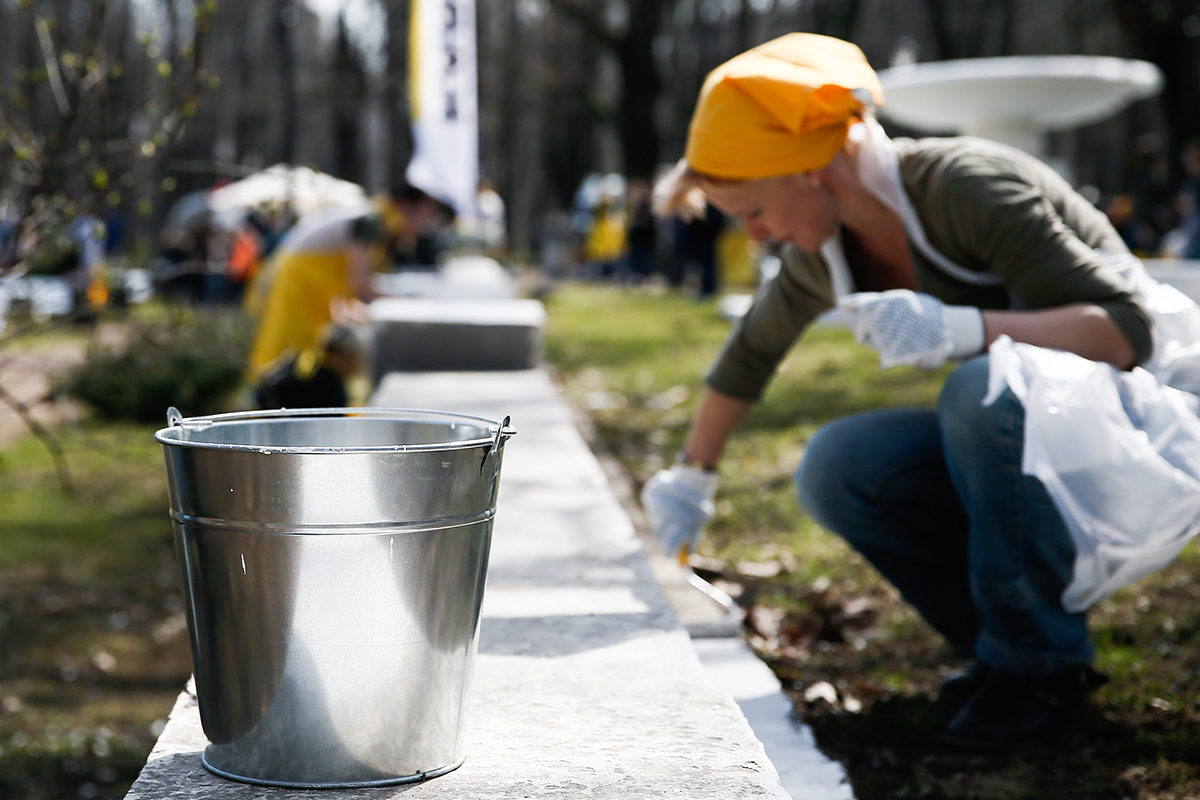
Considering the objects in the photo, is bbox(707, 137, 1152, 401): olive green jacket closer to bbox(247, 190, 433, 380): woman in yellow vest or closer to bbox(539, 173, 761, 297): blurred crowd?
bbox(247, 190, 433, 380): woman in yellow vest

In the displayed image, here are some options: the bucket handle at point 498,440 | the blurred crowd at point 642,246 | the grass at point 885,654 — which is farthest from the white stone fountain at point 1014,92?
the bucket handle at point 498,440

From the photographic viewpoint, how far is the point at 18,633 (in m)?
4.30

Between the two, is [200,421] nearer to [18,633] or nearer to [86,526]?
[18,633]

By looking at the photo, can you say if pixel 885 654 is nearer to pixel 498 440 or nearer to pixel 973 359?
pixel 973 359


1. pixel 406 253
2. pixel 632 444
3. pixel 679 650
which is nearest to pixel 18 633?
pixel 632 444

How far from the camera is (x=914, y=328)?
6.63ft

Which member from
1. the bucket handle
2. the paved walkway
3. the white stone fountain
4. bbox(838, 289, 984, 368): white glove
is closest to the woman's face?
bbox(838, 289, 984, 368): white glove

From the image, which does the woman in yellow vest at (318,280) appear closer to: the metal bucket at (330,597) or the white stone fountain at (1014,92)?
the metal bucket at (330,597)

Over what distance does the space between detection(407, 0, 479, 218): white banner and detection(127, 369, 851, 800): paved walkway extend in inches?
254

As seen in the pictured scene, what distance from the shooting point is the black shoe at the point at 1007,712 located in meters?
2.04

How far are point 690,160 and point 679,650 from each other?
3.10 ft

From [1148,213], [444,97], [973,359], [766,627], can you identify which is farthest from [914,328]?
[1148,213]

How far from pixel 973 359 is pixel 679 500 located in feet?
2.75

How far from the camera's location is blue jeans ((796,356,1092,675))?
6.40ft
